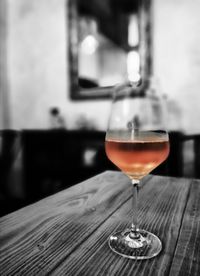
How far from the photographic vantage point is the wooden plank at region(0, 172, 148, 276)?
0.42 metres

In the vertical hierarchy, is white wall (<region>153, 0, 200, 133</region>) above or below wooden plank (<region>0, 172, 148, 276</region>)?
above

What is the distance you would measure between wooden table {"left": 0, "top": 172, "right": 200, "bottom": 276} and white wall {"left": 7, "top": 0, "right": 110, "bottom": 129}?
7.09 ft

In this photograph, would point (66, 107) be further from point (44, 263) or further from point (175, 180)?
point (44, 263)

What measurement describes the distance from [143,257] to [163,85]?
2.32 metres

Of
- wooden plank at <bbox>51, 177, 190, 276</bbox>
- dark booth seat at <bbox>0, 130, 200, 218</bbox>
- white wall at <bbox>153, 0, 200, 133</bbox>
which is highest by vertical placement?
white wall at <bbox>153, 0, 200, 133</bbox>

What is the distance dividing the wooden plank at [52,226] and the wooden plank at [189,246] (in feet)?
0.58

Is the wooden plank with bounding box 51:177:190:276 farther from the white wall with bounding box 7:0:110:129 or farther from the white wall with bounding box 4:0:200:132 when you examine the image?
the white wall with bounding box 7:0:110:129

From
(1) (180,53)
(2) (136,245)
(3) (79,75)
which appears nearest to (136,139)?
(2) (136,245)

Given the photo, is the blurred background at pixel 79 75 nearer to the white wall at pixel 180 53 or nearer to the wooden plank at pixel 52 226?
the white wall at pixel 180 53

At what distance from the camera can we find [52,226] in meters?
0.56

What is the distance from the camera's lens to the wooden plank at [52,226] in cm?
42

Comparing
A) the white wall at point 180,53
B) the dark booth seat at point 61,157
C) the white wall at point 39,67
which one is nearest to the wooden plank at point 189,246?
the dark booth seat at point 61,157

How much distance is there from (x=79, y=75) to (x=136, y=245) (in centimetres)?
265

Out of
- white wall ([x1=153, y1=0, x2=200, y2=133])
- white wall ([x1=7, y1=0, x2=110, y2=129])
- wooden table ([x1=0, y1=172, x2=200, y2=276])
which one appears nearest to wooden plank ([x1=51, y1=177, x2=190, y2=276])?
wooden table ([x1=0, y1=172, x2=200, y2=276])
